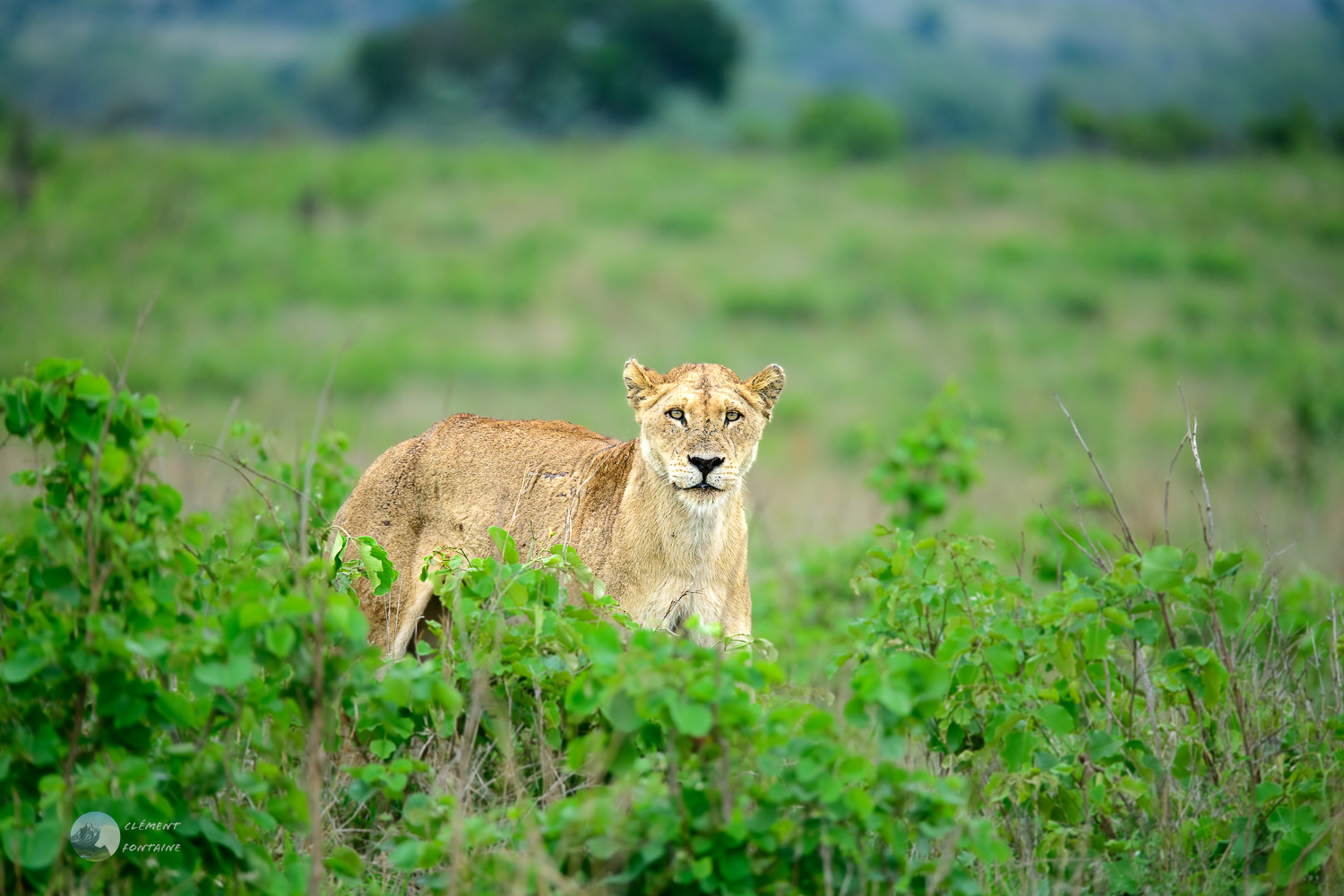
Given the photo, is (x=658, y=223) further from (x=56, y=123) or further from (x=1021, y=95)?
(x=1021, y=95)

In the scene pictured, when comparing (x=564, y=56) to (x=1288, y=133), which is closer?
(x=1288, y=133)

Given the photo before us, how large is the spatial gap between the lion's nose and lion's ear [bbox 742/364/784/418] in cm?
62

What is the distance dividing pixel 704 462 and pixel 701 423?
0.69 ft

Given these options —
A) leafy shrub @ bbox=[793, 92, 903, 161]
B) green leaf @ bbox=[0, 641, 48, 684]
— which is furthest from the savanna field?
leafy shrub @ bbox=[793, 92, 903, 161]

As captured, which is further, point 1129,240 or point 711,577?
point 1129,240

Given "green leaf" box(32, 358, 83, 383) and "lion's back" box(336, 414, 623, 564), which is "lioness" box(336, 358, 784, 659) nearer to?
"lion's back" box(336, 414, 623, 564)

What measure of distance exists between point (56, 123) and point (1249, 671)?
3626 centimetres

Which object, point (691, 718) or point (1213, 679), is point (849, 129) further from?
point (691, 718)

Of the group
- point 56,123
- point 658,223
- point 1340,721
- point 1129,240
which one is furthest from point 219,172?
point 1340,721

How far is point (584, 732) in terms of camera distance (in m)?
4.68

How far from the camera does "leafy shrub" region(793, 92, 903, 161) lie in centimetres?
4000

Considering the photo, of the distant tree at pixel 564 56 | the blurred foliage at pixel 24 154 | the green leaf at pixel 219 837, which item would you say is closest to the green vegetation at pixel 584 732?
the green leaf at pixel 219 837

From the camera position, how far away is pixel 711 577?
5168mm

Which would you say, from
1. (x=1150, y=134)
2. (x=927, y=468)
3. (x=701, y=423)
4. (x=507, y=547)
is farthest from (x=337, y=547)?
(x=1150, y=134)
